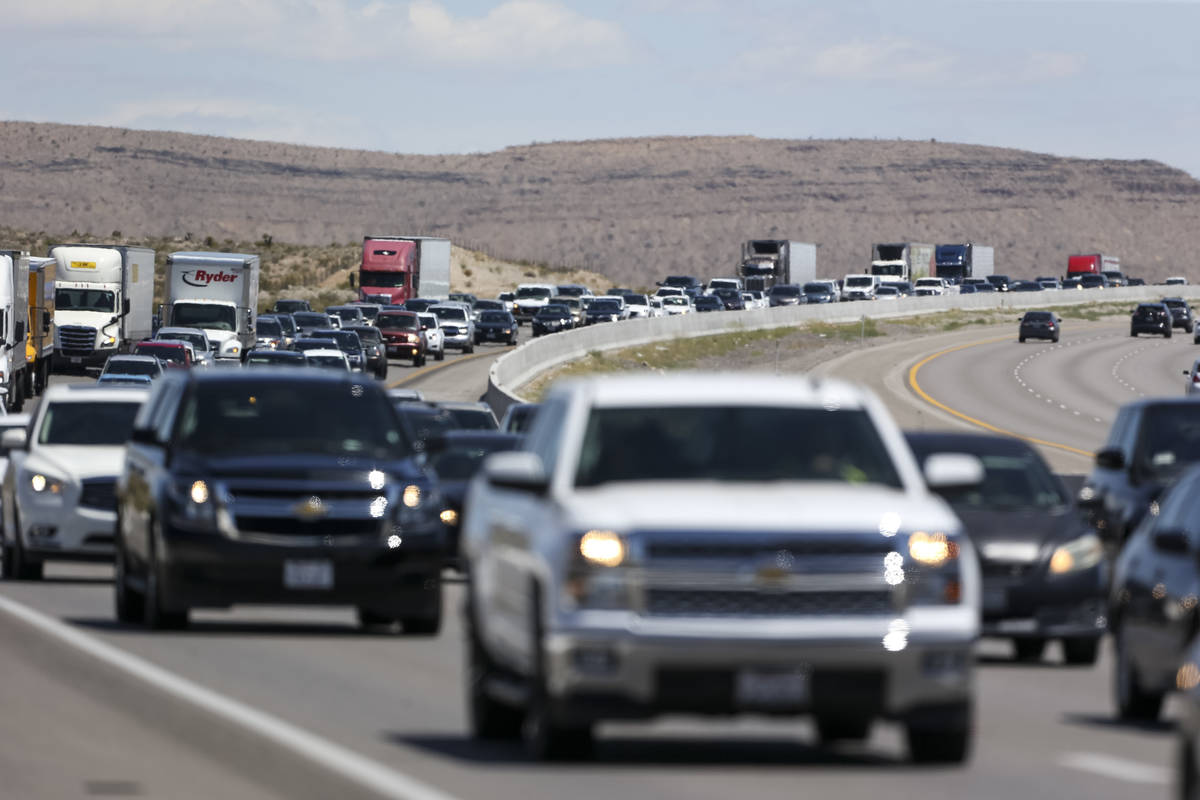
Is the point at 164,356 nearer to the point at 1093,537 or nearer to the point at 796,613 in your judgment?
the point at 1093,537

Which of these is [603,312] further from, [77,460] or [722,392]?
[722,392]

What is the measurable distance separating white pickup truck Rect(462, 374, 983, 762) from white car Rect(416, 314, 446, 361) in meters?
64.1

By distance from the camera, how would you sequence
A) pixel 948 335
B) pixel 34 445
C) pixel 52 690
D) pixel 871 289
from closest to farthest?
pixel 52 690 < pixel 34 445 < pixel 948 335 < pixel 871 289

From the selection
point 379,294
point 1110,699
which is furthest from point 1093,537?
point 379,294

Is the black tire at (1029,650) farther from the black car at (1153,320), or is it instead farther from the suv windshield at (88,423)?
the black car at (1153,320)

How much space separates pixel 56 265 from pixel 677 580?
5402cm

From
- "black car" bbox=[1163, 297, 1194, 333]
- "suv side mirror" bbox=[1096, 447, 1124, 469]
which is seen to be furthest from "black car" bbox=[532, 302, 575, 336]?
"suv side mirror" bbox=[1096, 447, 1124, 469]

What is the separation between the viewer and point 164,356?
172 ft

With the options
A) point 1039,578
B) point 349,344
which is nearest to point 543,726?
point 1039,578

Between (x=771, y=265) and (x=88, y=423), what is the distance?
9939cm

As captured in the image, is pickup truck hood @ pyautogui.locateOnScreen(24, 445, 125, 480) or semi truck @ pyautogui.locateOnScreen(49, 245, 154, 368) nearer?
pickup truck hood @ pyautogui.locateOnScreen(24, 445, 125, 480)

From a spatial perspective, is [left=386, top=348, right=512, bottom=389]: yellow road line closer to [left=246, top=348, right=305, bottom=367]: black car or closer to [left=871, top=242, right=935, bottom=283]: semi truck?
[left=246, top=348, right=305, bottom=367]: black car

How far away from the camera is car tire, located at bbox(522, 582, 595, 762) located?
375 inches

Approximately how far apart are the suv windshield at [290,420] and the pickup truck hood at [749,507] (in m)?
6.64
